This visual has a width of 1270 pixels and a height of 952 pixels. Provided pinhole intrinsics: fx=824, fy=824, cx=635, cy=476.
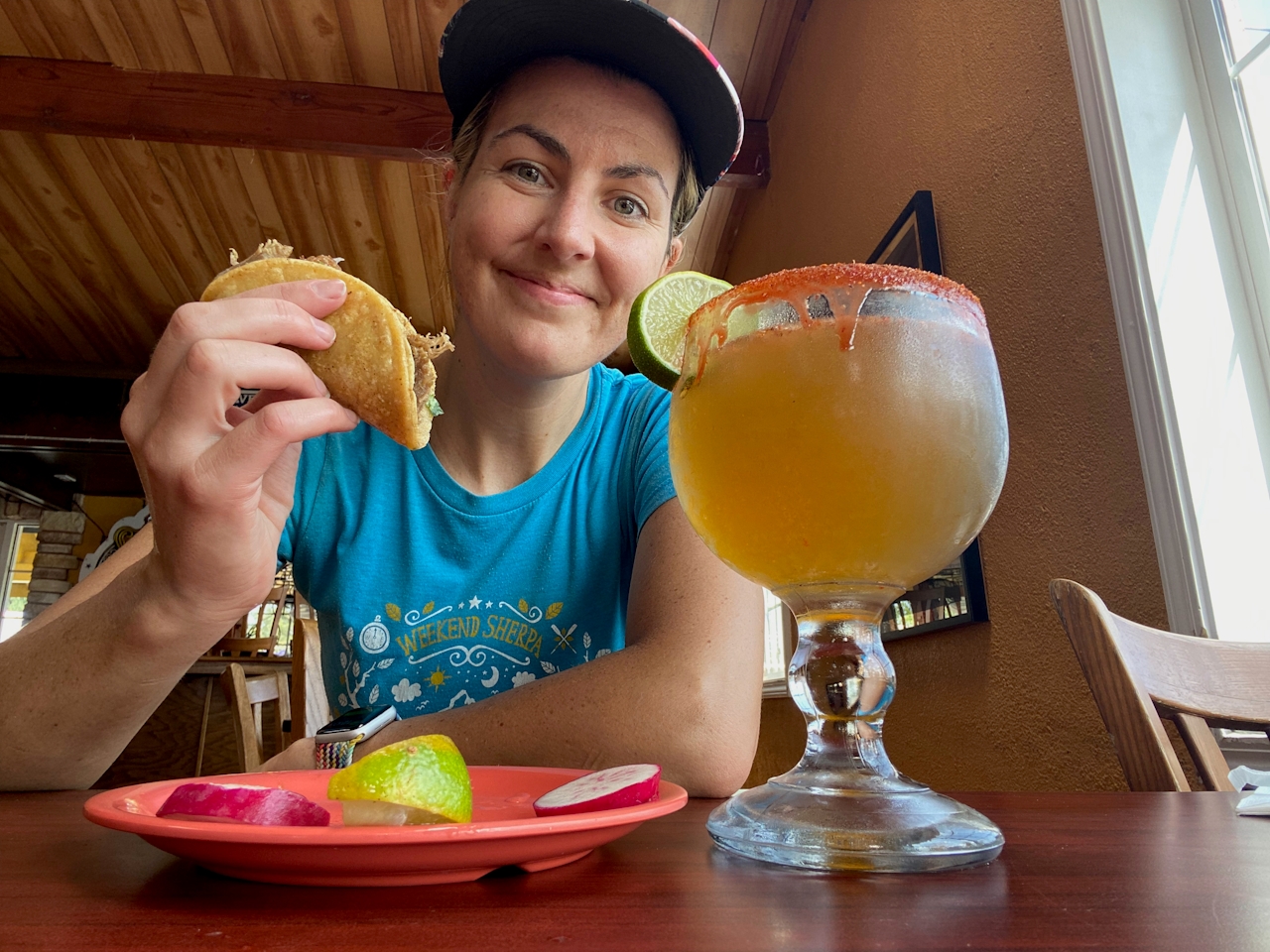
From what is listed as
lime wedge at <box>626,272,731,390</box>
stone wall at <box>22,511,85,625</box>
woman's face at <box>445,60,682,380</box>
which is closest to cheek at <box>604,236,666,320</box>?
woman's face at <box>445,60,682,380</box>

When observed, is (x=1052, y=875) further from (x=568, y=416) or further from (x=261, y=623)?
(x=261, y=623)

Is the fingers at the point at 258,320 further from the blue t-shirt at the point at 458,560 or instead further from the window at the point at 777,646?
the window at the point at 777,646

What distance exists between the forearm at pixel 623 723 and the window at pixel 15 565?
34.0ft

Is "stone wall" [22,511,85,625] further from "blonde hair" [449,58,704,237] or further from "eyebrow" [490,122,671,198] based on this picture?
"eyebrow" [490,122,671,198]

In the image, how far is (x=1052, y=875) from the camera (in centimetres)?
33

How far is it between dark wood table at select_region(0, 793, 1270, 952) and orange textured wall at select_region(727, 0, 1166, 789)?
1.14 metres

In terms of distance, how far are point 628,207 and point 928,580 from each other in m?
1.38

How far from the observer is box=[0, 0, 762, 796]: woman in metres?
0.79

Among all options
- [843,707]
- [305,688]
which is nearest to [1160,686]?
[843,707]

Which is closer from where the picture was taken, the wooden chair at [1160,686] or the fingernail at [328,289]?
the fingernail at [328,289]

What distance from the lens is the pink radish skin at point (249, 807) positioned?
1.12 feet

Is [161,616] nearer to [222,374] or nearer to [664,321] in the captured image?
[222,374]

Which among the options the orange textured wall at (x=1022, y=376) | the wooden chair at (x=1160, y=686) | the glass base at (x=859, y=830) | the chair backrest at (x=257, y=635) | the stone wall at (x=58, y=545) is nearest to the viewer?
the glass base at (x=859, y=830)

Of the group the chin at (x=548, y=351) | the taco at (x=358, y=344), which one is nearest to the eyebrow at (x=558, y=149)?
the chin at (x=548, y=351)
